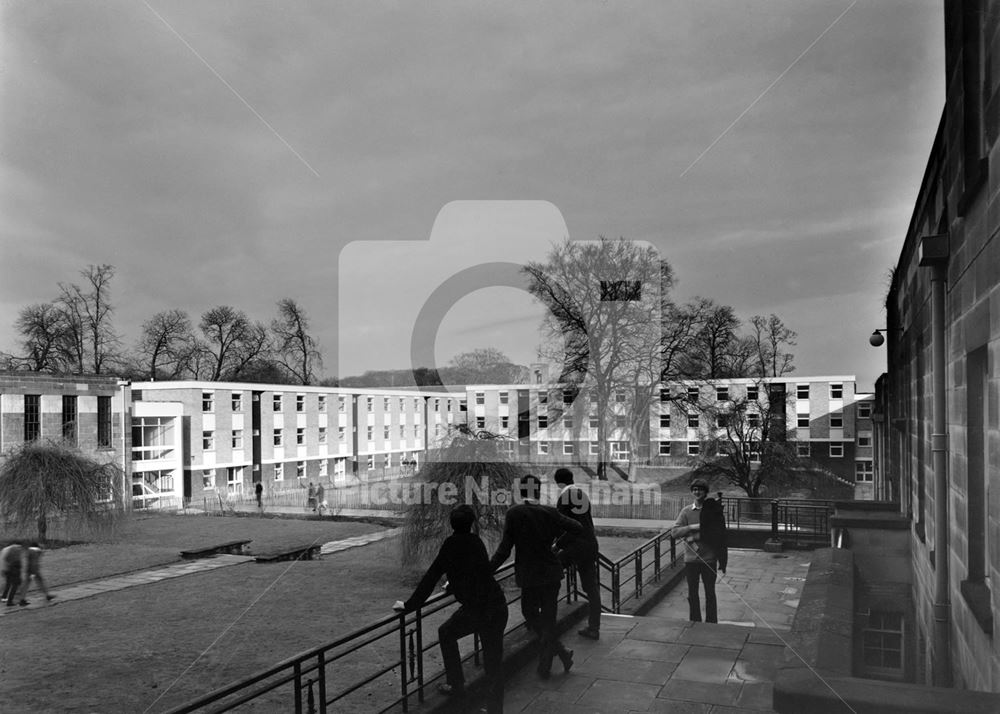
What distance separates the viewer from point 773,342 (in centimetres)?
1152

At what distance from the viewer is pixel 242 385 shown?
33.4 feet

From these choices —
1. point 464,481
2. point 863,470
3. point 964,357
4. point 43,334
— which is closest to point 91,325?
point 43,334

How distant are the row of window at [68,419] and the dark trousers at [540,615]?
16.1m

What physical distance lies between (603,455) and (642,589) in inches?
207

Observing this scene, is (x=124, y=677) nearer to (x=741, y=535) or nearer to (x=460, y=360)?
(x=460, y=360)

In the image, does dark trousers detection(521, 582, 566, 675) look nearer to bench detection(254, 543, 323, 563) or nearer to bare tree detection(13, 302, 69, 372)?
bare tree detection(13, 302, 69, 372)

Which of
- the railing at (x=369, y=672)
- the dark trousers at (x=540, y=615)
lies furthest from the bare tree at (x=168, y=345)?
the dark trousers at (x=540, y=615)

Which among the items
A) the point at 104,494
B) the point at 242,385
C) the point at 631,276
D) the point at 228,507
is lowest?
A: the point at 228,507

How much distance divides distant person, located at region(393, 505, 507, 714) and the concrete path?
888 centimetres

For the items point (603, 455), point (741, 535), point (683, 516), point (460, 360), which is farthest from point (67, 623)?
point (741, 535)

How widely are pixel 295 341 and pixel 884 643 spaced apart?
6915mm

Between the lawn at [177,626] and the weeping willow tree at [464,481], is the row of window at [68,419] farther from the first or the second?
the weeping willow tree at [464,481]

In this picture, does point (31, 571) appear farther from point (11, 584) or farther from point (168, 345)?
point (168, 345)

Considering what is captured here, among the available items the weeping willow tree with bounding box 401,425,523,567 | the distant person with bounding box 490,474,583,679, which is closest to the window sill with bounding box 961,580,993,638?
the distant person with bounding box 490,474,583,679
